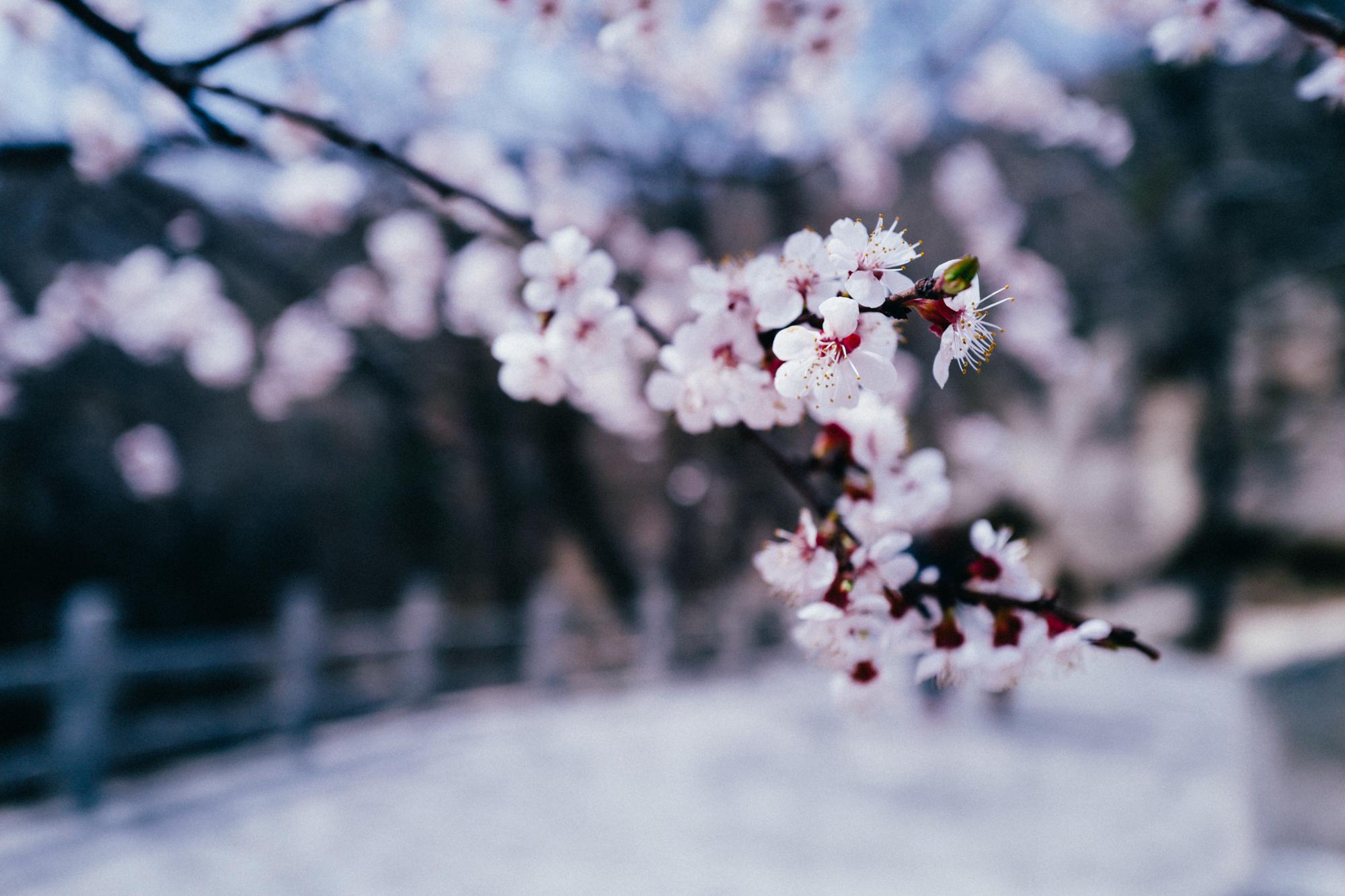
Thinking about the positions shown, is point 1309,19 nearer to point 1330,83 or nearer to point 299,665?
point 1330,83

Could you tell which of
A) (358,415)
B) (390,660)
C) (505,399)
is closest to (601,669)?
(390,660)

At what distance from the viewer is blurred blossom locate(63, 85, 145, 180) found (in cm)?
344

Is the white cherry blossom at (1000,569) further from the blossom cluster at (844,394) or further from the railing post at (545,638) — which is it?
the railing post at (545,638)

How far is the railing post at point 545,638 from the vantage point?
723cm

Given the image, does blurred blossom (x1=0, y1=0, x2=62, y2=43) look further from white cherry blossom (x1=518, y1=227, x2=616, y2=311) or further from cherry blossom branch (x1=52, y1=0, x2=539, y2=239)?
white cherry blossom (x1=518, y1=227, x2=616, y2=311)

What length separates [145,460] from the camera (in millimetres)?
7324

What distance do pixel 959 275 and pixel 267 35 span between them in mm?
1125

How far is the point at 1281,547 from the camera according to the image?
8656 mm

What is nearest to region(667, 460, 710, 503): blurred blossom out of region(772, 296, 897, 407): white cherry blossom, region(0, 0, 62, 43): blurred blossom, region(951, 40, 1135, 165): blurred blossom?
region(951, 40, 1135, 165): blurred blossom

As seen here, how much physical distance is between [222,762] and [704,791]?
3.01m

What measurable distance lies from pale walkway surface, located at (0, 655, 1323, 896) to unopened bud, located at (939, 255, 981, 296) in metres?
2.52

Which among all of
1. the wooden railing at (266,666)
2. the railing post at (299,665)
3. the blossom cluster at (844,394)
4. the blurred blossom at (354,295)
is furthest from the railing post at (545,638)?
the blossom cluster at (844,394)

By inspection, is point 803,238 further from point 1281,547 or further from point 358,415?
point 1281,547

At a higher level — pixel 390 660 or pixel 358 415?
pixel 358 415
